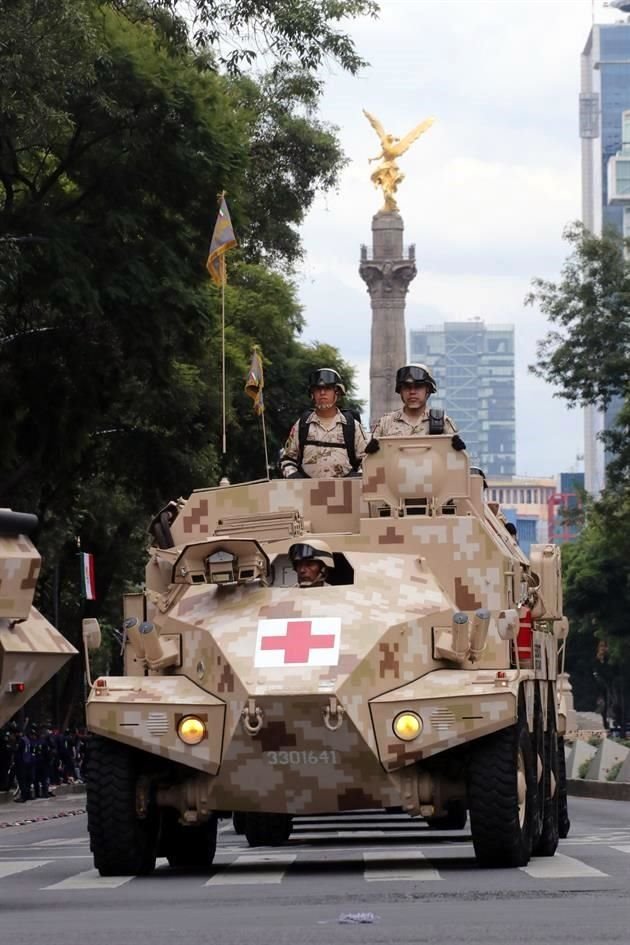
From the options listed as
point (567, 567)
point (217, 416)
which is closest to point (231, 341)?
point (217, 416)

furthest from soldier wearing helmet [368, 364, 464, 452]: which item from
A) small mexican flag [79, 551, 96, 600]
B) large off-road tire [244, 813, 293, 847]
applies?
small mexican flag [79, 551, 96, 600]

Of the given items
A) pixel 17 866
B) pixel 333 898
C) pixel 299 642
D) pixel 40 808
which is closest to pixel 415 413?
pixel 299 642

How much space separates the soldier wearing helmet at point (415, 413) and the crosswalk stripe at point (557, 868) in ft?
9.94

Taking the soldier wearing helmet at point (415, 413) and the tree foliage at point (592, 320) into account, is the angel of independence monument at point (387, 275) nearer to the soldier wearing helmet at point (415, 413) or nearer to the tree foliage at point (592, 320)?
the tree foliage at point (592, 320)

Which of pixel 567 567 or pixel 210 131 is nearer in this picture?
pixel 210 131

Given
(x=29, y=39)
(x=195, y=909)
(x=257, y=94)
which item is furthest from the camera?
(x=257, y=94)

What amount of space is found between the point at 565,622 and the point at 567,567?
80.4 meters

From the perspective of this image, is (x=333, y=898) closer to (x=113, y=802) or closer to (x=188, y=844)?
(x=113, y=802)

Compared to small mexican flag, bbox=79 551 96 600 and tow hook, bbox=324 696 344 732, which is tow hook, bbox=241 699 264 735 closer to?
tow hook, bbox=324 696 344 732

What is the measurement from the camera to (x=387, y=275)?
9981cm

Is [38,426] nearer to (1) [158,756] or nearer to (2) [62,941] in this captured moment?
(1) [158,756]

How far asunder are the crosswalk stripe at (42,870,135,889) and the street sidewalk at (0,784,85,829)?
14.8m

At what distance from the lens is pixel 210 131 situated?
3331cm

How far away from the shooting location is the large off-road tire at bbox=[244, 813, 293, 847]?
19.7 metres
